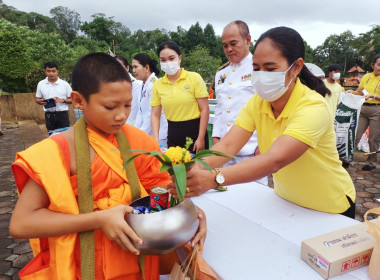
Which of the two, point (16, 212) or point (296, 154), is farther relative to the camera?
point (296, 154)

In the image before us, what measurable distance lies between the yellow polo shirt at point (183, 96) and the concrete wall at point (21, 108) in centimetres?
1023

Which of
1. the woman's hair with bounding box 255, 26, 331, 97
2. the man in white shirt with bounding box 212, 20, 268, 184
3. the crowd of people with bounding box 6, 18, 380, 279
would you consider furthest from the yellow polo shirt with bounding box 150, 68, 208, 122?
the woman's hair with bounding box 255, 26, 331, 97

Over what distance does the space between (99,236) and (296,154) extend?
968mm

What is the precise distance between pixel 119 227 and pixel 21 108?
12900 mm

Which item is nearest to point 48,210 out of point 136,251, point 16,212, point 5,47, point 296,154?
point 16,212

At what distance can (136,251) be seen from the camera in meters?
0.98

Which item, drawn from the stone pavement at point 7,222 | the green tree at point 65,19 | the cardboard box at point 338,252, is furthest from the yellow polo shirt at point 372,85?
the green tree at point 65,19

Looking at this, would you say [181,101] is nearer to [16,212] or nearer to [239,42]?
[239,42]

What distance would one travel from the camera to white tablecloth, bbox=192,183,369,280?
1.14 m

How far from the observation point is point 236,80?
284 centimetres

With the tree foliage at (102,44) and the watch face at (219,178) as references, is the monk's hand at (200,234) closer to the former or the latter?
the watch face at (219,178)

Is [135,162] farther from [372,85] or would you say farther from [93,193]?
[372,85]

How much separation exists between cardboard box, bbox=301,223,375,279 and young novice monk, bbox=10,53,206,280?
45 centimetres

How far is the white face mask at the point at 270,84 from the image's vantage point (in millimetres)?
1536
